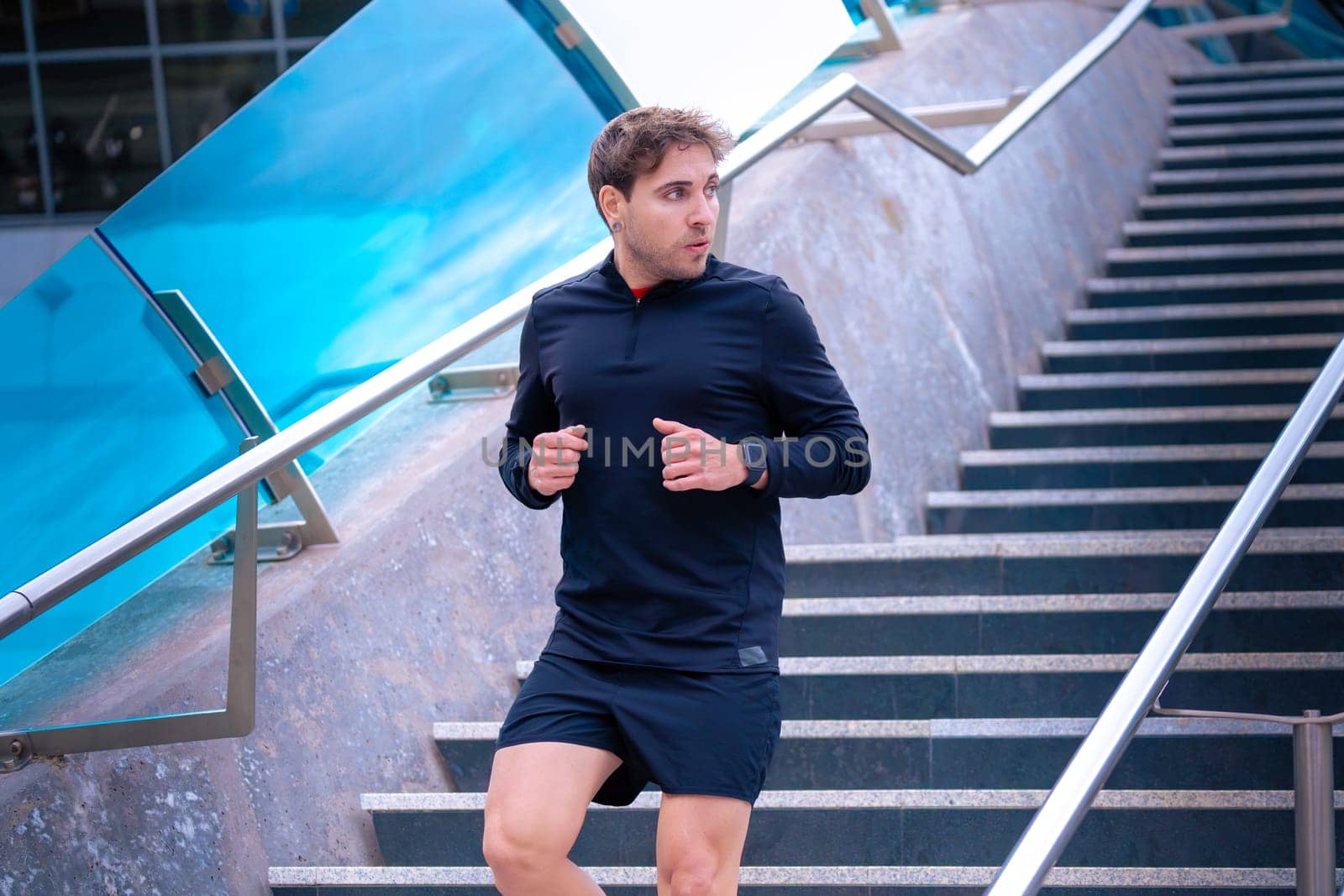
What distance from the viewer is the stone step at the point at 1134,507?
403cm

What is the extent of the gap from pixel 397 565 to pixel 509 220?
1.15m

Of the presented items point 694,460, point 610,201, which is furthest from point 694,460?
point 610,201

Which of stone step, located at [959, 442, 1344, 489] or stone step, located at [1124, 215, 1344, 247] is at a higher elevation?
stone step, located at [1124, 215, 1344, 247]

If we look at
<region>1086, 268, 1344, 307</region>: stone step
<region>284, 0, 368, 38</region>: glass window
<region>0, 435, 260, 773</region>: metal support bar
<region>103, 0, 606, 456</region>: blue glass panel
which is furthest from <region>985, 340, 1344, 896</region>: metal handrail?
<region>284, 0, 368, 38</region>: glass window

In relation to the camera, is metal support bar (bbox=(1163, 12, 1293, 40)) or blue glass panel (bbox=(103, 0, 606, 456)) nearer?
blue glass panel (bbox=(103, 0, 606, 456))

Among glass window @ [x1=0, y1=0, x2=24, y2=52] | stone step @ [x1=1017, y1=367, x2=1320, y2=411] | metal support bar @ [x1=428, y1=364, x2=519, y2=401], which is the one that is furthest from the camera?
glass window @ [x1=0, y1=0, x2=24, y2=52]

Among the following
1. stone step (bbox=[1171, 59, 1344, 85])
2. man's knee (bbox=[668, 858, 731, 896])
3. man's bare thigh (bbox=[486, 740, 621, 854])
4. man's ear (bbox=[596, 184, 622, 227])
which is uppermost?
man's ear (bbox=[596, 184, 622, 227])

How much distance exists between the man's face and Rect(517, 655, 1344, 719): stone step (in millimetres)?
1525

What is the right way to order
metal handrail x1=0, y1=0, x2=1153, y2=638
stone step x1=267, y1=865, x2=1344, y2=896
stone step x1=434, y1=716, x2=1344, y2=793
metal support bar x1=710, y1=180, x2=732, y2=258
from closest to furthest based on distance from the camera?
1. metal handrail x1=0, y1=0, x2=1153, y2=638
2. stone step x1=267, y1=865, x2=1344, y2=896
3. stone step x1=434, y1=716, x2=1344, y2=793
4. metal support bar x1=710, y1=180, x2=732, y2=258

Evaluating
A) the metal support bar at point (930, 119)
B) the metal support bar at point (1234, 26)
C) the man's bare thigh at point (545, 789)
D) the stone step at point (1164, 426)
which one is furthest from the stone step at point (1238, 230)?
the man's bare thigh at point (545, 789)

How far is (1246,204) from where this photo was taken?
22.0ft

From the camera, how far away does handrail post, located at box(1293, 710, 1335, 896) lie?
1.97 m

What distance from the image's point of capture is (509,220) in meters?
4.09

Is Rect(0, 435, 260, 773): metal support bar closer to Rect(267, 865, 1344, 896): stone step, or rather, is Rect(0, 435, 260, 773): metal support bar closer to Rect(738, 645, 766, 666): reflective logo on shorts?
Rect(267, 865, 1344, 896): stone step
